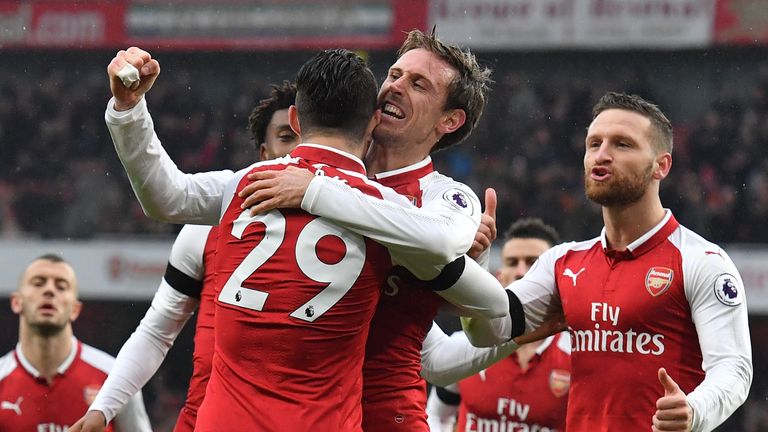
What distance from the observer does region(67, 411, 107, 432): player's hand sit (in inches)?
175

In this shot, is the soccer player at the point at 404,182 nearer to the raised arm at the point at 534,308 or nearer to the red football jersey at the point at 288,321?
the red football jersey at the point at 288,321

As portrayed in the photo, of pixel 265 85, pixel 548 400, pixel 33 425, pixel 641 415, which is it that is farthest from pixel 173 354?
pixel 641 415

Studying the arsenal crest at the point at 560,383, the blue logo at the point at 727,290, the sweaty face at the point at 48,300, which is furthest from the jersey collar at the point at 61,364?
the blue logo at the point at 727,290

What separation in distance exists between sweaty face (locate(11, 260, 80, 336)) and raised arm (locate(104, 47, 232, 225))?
3600 mm

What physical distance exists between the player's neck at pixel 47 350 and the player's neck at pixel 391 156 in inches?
140

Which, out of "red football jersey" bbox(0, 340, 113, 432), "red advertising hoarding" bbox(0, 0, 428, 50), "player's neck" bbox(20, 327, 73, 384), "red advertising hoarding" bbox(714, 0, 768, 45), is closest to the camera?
"red football jersey" bbox(0, 340, 113, 432)

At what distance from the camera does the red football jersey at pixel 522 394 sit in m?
5.93

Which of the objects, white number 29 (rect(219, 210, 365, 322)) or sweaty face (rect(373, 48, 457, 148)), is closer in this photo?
white number 29 (rect(219, 210, 365, 322))

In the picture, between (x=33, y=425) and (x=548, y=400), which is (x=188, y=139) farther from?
(x=548, y=400)

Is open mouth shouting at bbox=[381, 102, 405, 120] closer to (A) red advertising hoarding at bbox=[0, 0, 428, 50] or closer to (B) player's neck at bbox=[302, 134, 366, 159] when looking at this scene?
(B) player's neck at bbox=[302, 134, 366, 159]

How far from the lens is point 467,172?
16016mm

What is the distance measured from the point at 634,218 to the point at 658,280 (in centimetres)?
26

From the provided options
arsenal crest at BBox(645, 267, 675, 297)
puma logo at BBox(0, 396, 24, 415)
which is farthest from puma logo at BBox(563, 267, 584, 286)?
puma logo at BBox(0, 396, 24, 415)

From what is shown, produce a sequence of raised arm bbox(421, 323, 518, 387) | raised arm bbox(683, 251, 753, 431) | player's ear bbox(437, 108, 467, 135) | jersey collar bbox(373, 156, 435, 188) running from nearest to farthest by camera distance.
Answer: raised arm bbox(683, 251, 753, 431) < jersey collar bbox(373, 156, 435, 188) < player's ear bbox(437, 108, 467, 135) < raised arm bbox(421, 323, 518, 387)
